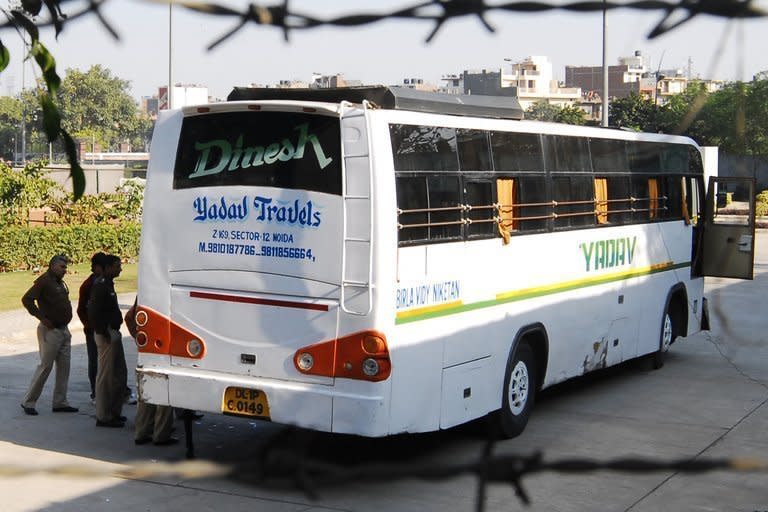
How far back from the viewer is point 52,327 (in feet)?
36.2

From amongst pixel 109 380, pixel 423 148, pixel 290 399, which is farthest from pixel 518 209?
pixel 109 380

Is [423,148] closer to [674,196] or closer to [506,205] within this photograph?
[506,205]

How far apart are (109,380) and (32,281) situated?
13.5 metres

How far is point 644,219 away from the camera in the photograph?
45.4 ft

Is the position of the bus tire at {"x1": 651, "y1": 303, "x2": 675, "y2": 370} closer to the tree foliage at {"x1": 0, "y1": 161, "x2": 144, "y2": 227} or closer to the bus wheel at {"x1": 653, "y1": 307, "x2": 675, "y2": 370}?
the bus wheel at {"x1": 653, "y1": 307, "x2": 675, "y2": 370}

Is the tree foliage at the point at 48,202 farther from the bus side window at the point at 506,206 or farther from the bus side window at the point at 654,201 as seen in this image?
the bus side window at the point at 506,206

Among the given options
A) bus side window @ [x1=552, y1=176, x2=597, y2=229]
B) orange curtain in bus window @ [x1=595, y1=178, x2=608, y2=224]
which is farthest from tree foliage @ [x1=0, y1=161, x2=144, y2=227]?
bus side window @ [x1=552, y1=176, x2=597, y2=229]

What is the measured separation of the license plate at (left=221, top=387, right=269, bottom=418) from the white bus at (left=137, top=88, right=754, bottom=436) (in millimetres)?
14

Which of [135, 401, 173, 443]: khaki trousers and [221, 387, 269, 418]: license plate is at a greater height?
[221, 387, 269, 418]: license plate

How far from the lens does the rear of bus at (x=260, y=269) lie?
849cm

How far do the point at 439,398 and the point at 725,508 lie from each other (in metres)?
2.27

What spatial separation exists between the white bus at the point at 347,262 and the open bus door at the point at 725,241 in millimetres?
4541

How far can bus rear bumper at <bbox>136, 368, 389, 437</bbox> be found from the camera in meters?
8.38

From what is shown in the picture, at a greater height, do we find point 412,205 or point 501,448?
point 412,205
